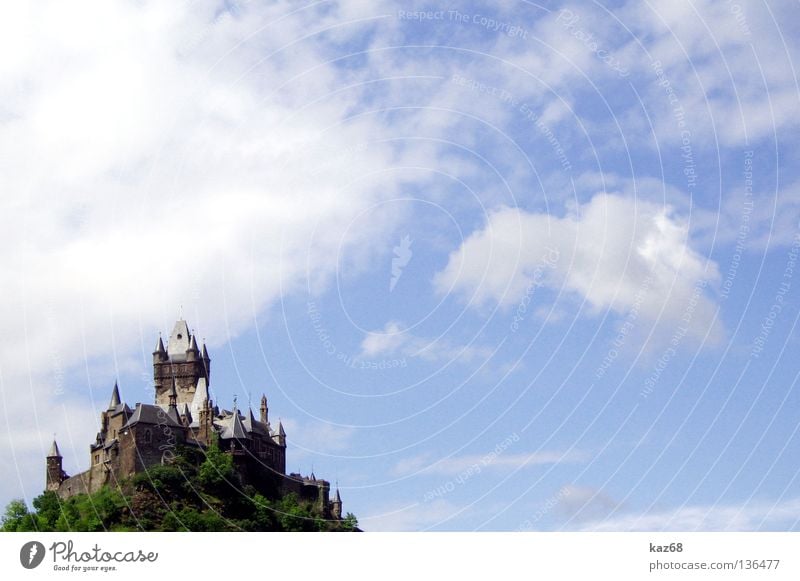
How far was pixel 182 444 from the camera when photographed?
403ft

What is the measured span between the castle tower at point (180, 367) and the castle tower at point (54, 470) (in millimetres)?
16144

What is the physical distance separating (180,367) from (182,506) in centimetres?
3573

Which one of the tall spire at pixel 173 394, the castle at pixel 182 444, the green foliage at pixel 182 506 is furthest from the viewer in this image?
the tall spire at pixel 173 394

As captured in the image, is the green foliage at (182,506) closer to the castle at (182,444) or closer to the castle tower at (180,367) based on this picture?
the castle at (182,444)

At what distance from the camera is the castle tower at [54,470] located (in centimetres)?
13038

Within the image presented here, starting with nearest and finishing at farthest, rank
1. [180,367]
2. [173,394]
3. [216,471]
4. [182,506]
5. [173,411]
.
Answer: [182,506] < [216,471] < [173,411] < [173,394] < [180,367]

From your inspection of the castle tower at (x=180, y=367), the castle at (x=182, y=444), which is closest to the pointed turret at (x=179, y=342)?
the castle tower at (x=180, y=367)

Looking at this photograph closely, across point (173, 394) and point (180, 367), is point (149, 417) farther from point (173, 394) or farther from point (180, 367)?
point (180, 367)

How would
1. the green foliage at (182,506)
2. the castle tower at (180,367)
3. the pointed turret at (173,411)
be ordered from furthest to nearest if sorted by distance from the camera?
the castle tower at (180,367) < the pointed turret at (173,411) < the green foliage at (182,506)

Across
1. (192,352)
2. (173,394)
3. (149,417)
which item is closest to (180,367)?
(192,352)
